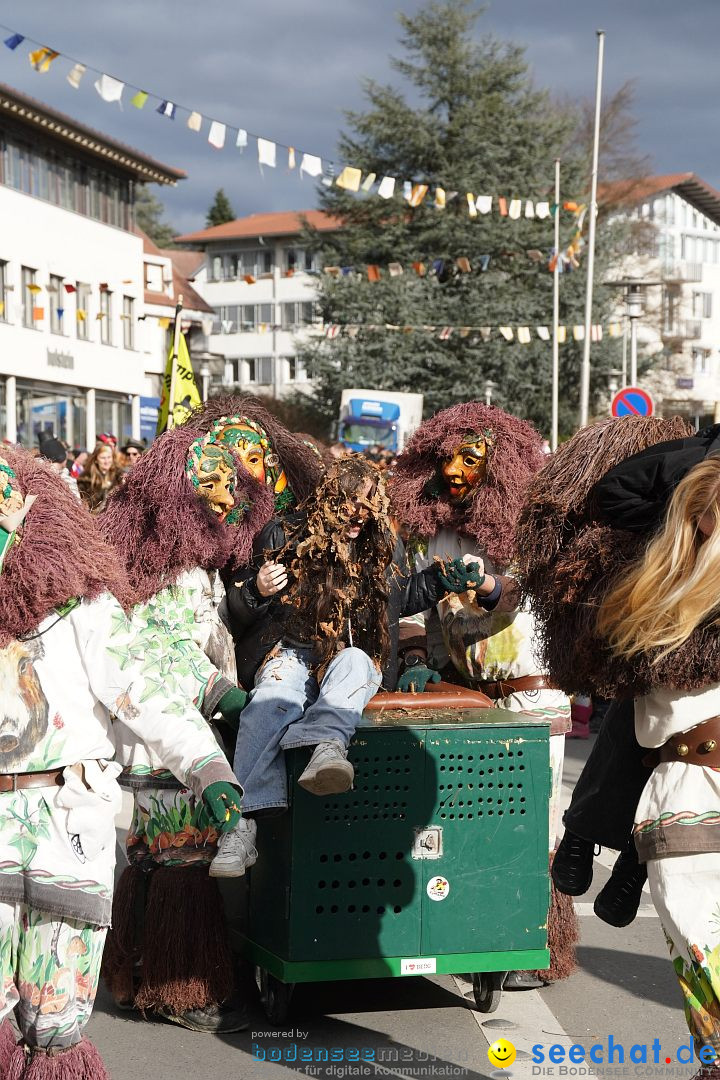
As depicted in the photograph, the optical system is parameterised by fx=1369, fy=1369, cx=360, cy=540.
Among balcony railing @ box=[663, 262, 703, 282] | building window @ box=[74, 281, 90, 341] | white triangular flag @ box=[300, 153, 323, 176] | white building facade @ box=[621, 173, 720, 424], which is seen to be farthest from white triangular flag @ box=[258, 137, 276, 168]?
balcony railing @ box=[663, 262, 703, 282]

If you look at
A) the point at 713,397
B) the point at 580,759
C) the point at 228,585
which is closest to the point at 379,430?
the point at 580,759

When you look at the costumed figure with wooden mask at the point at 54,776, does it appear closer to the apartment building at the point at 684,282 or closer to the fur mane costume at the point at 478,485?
the fur mane costume at the point at 478,485

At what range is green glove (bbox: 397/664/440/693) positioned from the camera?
4910mm

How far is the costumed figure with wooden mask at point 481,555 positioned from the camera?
519 centimetres

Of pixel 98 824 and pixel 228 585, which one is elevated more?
pixel 228 585

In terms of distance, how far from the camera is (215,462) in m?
5.01

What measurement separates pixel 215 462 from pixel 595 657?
→ 6.61 feet

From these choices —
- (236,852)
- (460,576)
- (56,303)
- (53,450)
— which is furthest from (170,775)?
(56,303)

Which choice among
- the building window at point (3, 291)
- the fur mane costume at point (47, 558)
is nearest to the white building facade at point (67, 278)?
the building window at point (3, 291)

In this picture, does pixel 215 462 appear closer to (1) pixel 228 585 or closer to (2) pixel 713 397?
(1) pixel 228 585

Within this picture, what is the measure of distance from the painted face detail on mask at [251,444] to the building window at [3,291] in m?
28.7

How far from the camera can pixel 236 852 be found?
4270mm

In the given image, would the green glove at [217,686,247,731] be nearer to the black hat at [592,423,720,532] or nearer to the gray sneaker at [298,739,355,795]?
the gray sneaker at [298,739,355,795]

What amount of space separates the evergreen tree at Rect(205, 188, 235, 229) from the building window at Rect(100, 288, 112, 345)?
196 ft
